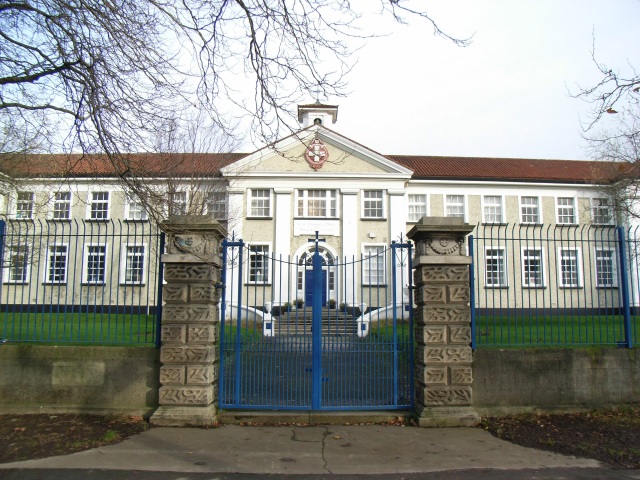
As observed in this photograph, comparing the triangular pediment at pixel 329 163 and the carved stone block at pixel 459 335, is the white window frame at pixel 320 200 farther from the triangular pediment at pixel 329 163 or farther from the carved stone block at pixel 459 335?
the carved stone block at pixel 459 335

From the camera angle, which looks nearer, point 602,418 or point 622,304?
point 602,418

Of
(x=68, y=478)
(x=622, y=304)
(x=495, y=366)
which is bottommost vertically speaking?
(x=68, y=478)

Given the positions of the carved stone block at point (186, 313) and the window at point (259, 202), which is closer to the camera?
the carved stone block at point (186, 313)

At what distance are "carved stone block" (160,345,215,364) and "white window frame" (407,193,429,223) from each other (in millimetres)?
22923

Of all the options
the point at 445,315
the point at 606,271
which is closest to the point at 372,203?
the point at 606,271

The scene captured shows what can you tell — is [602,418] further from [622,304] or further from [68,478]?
[68,478]

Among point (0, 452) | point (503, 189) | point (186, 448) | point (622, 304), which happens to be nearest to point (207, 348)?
point (186, 448)

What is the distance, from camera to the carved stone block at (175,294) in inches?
288

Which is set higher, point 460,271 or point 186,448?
point 460,271

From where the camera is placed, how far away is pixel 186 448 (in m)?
6.09

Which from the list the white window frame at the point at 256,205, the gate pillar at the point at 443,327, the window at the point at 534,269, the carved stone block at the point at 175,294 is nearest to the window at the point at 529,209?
the window at the point at 534,269

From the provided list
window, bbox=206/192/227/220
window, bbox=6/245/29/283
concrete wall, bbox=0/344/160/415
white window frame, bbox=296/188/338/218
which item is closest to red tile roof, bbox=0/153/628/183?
window, bbox=206/192/227/220

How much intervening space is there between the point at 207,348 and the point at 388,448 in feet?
9.67

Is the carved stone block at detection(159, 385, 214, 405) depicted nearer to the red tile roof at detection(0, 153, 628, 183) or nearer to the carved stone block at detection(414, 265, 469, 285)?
the carved stone block at detection(414, 265, 469, 285)
